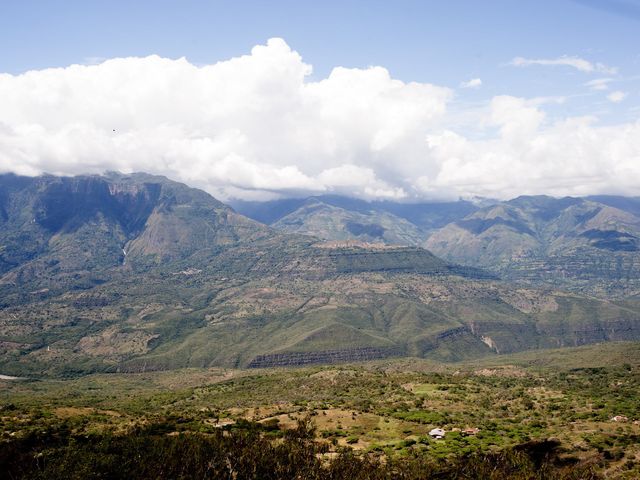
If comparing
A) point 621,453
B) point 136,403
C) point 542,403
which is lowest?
point 136,403

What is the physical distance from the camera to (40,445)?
87625 millimetres

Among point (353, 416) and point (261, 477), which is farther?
point (353, 416)

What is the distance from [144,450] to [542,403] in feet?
350

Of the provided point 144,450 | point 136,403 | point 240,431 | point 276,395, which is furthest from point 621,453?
point 136,403

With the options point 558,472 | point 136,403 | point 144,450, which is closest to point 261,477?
point 144,450

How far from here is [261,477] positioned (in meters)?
78.5

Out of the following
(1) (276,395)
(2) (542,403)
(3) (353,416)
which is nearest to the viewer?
(3) (353,416)

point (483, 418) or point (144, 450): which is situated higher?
point (144, 450)

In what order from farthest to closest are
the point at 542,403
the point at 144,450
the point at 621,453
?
1. the point at 542,403
2. the point at 621,453
3. the point at 144,450

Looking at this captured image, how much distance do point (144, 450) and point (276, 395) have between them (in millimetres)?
111603

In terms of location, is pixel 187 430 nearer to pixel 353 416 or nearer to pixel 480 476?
pixel 353 416

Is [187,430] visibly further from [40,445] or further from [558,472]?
[558,472]

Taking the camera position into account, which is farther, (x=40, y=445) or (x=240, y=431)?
(x=240, y=431)

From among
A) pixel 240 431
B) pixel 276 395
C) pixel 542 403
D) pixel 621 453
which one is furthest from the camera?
pixel 276 395
